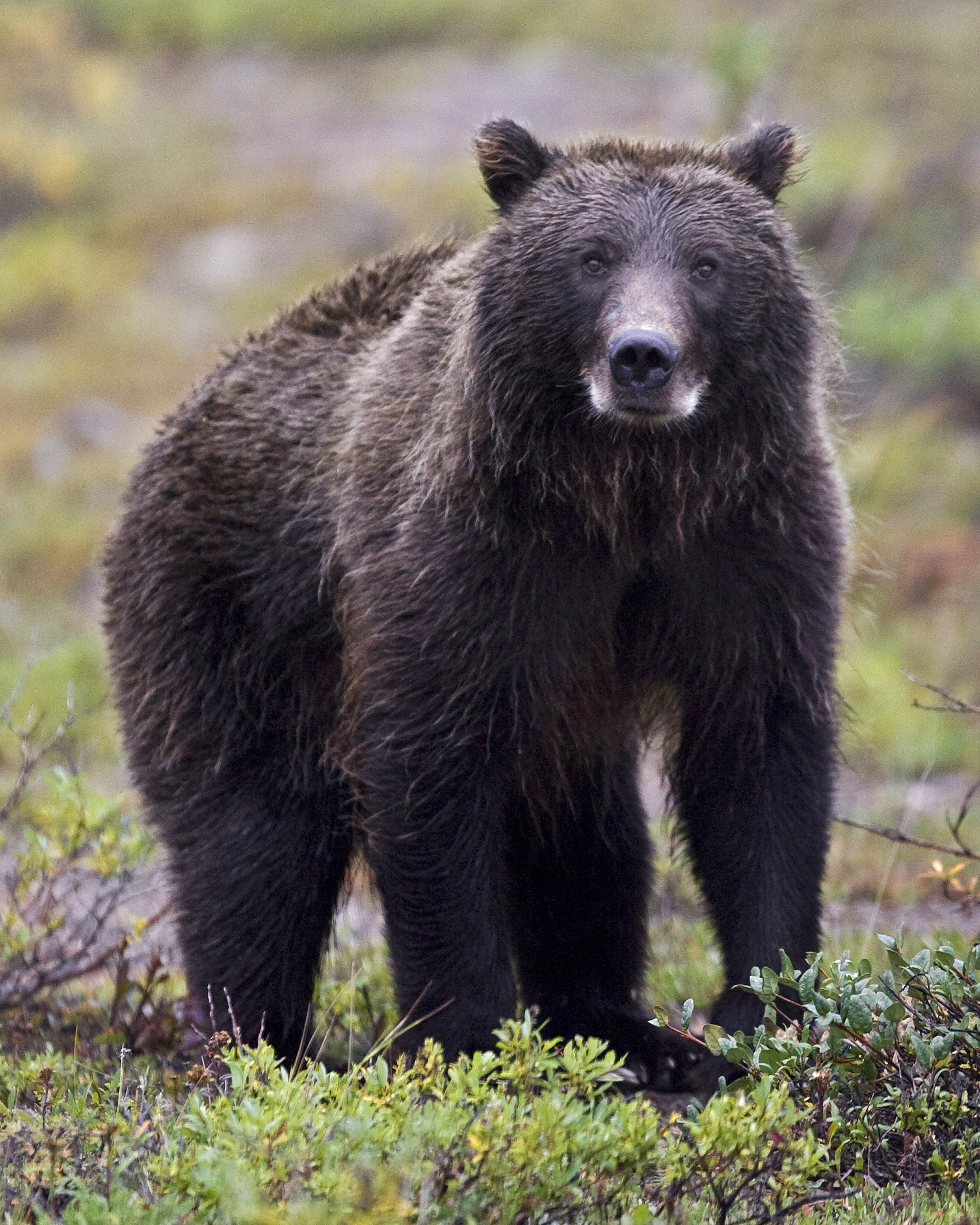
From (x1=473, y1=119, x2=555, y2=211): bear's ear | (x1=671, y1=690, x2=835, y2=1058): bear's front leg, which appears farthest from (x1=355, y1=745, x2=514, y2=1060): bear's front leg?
(x1=473, y1=119, x2=555, y2=211): bear's ear

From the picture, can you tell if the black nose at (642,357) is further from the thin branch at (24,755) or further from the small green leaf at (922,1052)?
the thin branch at (24,755)

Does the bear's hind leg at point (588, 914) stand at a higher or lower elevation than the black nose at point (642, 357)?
lower

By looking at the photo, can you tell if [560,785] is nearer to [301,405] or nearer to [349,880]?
[349,880]

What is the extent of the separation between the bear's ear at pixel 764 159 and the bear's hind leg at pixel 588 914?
175 cm

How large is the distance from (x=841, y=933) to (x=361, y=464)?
2.71 meters

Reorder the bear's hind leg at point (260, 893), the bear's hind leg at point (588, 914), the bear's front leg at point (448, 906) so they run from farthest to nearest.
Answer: the bear's hind leg at point (588, 914), the bear's hind leg at point (260, 893), the bear's front leg at point (448, 906)

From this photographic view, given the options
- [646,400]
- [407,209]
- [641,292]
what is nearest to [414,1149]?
[646,400]

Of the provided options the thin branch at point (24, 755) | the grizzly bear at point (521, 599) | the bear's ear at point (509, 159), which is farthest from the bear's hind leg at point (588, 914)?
the bear's ear at point (509, 159)

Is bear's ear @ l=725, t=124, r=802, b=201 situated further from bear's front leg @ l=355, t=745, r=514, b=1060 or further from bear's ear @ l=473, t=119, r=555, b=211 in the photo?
bear's front leg @ l=355, t=745, r=514, b=1060

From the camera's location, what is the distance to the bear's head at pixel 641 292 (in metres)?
4.18

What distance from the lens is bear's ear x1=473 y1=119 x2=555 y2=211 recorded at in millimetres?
4609

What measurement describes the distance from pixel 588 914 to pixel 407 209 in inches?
603

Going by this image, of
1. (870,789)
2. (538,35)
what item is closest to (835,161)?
(538,35)

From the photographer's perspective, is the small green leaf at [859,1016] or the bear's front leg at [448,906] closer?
the small green leaf at [859,1016]
